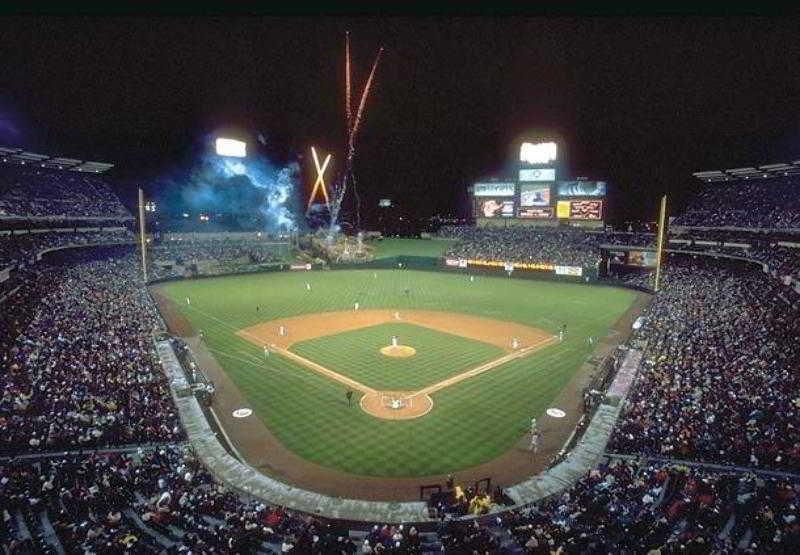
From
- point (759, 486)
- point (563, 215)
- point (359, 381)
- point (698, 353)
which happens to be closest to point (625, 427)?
point (759, 486)

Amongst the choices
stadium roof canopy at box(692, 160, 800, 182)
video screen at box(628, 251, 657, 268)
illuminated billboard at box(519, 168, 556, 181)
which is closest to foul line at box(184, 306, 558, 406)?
stadium roof canopy at box(692, 160, 800, 182)

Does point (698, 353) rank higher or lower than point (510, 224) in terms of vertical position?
lower

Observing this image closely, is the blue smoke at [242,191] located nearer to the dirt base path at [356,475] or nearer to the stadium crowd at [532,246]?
the stadium crowd at [532,246]

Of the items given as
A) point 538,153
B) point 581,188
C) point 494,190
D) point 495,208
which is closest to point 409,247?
point 495,208

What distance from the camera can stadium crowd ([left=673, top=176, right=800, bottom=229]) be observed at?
46872mm

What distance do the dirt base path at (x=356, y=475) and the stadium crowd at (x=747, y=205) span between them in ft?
124

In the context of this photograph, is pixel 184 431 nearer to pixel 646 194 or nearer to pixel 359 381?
pixel 359 381

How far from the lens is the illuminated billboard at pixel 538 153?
2520 inches

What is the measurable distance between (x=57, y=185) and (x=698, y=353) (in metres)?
69.5

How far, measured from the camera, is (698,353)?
24.4 metres

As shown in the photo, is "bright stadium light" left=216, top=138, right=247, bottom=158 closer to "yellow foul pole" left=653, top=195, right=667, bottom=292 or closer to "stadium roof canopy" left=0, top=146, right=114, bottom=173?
"stadium roof canopy" left=0, top=146, right=114, bottom=173

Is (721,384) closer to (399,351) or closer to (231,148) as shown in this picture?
(399,351)

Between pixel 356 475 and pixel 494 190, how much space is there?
58916 mm

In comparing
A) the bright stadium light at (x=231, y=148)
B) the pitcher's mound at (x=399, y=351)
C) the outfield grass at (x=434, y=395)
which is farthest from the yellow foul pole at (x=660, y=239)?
the bright stadium light at (x=231, y=148)
